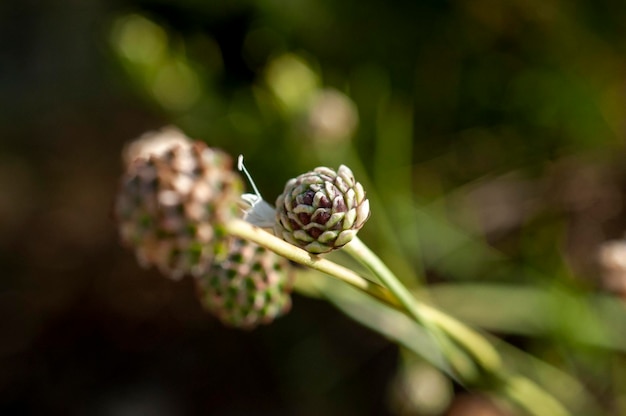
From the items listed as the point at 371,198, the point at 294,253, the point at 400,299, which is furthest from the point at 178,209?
the point at 371,198

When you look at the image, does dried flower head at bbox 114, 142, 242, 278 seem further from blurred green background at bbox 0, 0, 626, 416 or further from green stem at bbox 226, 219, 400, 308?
blurred green background at bbox 0, 0, 626, 416

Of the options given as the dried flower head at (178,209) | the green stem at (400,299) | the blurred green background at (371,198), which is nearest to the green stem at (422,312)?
the green stem at (400,299)

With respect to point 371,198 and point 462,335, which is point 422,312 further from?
point 371,198

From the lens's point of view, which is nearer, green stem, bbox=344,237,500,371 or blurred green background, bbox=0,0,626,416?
green stem, bbox=344,237,500,371

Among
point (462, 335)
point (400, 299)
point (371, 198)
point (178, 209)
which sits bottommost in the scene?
point (371, 198)

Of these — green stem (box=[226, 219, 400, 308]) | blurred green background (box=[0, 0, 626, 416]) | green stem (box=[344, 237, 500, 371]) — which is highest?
green stem (box=[226, 219, 400, 308])

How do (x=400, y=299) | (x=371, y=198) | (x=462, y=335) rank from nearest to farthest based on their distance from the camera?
1. (x=400, y=299)
2. (x=462, y=335)
3. (x=371, y=198)

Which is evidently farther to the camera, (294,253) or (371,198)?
(371,198)

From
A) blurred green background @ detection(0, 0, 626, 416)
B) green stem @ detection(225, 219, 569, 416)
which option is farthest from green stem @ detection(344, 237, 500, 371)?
blurred green background @ detection(0, 0, 626, 416)

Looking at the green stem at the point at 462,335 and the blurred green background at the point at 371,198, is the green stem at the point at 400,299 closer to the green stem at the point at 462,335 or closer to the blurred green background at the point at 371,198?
the green stem at the point at 462,335
